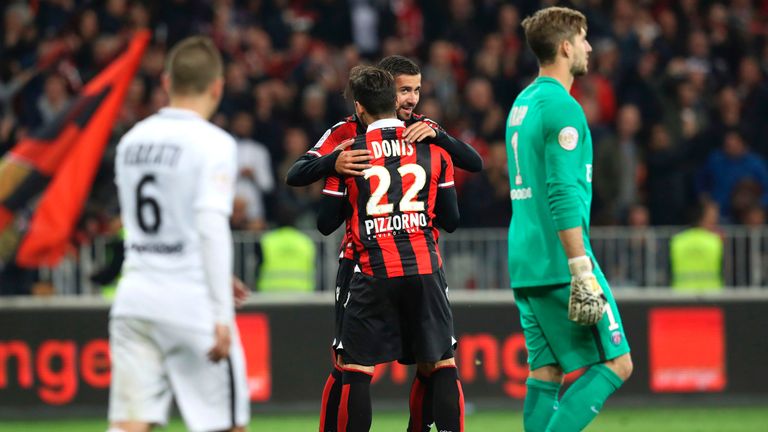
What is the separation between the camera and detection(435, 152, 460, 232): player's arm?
23.1 feet

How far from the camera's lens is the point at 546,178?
675cm

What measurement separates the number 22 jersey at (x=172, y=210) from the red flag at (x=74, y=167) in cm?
688

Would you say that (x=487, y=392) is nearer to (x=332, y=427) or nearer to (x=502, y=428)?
(x=502, y=428)

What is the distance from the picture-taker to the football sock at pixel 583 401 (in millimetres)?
6613

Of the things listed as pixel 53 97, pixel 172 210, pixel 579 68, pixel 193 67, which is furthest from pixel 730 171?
pixel 172 210

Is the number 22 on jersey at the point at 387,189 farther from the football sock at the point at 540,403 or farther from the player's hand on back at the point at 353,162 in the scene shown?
the football sock at the point at 540,403

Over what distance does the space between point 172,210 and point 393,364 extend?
288 inches

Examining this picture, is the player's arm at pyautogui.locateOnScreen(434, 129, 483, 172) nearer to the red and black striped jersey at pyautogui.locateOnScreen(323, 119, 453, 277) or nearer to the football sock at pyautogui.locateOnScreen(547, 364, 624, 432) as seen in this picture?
the red and black striped jersey at pyautogui.locateOnScreen(323, 119, 453, 277)

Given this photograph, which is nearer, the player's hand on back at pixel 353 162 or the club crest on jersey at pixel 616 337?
the club crest on jersey at pixel 616 337

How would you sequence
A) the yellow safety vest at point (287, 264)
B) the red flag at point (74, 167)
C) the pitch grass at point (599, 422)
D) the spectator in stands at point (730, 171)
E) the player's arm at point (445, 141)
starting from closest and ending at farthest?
the player's arm at point (445, 141), the pitch grass at point (599, 422), the red flag at point (74, 167), the yellow safety vest at point (287, 264), the spectator in stands at point (730, 171)

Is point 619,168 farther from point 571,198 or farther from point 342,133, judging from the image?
point 571,198

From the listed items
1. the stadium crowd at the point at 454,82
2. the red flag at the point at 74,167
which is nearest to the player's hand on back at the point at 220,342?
the red flag at the point at 74,167

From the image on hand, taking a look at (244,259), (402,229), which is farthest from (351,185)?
(244,259)

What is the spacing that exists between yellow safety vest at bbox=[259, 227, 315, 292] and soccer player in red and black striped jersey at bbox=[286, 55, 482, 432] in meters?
6.27
